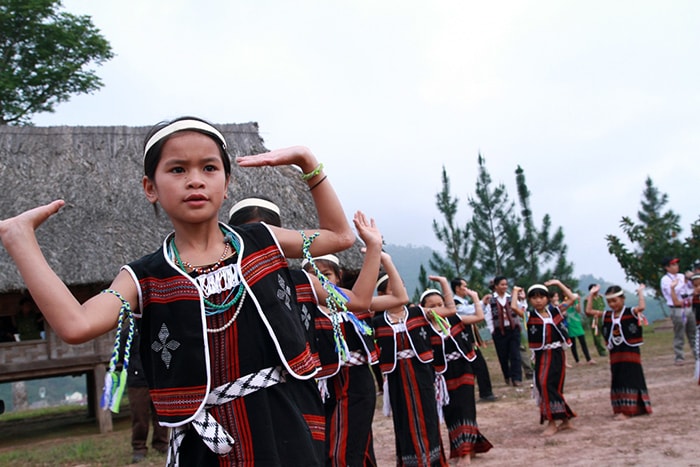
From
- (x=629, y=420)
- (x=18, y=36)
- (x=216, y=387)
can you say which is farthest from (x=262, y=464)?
(x=18, y=36)

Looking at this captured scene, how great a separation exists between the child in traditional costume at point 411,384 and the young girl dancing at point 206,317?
4.02 metres

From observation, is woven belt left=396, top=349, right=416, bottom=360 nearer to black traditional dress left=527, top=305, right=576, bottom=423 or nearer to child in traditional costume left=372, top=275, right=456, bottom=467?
child in traditional costume left=372, top=275, right=456, bottom=467

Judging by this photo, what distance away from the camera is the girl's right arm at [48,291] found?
1.86m

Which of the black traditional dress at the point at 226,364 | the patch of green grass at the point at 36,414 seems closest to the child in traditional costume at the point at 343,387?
the black traditional dress at the point at 226,364

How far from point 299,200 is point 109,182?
3.89 m

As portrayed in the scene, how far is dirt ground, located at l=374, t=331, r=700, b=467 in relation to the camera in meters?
6.73

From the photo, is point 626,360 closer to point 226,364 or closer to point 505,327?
point 505,327

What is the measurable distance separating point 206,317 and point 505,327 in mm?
11803

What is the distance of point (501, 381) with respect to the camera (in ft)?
49.2

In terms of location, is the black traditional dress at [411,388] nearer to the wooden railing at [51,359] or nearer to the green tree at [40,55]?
the wooden railing at [51,359]

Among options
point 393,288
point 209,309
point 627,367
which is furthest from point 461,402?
point 209,309

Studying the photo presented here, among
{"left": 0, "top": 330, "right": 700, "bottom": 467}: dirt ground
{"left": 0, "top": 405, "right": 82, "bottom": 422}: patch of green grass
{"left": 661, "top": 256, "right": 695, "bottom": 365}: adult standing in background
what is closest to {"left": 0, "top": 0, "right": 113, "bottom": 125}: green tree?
{"left": 0, "top": 405, "right": 82, "bottom": 422}: patch of green grass

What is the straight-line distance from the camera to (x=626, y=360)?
8.89m

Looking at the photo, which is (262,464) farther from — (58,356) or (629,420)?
(58,356)
